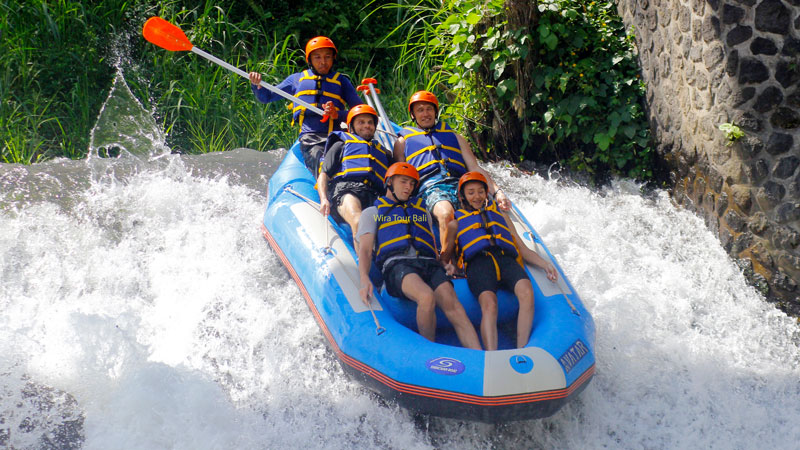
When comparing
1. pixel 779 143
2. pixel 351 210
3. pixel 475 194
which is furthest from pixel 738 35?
pixel 351 210

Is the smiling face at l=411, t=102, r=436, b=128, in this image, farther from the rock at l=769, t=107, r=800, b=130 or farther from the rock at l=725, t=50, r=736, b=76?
the rock at l=769, t=107, r=800, b=130

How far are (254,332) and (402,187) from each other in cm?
111

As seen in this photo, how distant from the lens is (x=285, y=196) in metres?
4.35

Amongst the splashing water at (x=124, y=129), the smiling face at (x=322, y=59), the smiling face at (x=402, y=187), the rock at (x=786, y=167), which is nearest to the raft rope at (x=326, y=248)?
the smiling face at (x=402, y=187)

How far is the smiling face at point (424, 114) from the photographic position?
4281 millimetres

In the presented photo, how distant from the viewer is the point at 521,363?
2.99 m

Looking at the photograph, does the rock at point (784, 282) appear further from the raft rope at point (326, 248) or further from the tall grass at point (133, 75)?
the tall grass at point (133, 75)

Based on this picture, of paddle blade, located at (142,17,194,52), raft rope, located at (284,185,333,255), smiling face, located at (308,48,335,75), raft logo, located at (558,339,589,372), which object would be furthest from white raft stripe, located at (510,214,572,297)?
paddle blade, located at (142,17,194,52)

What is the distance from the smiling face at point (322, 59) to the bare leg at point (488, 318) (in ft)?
7.02

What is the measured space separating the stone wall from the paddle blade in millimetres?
3246

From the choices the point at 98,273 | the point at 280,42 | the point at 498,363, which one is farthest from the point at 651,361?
the point at 280,42

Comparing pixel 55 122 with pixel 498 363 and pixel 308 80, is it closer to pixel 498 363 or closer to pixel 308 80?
pixel 308 80

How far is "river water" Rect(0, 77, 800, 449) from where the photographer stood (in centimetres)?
331

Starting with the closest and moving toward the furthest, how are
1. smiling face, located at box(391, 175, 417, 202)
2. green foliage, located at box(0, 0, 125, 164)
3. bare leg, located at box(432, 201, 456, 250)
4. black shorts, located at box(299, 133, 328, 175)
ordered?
smiling face, located at box(391, 175, 417, 202) < bare leg, located at box(432, 201, 456, 250) < black shorts, located at box(299, 133, 328, 175) < green foliage, located at box(0, 0, 125, 164)
